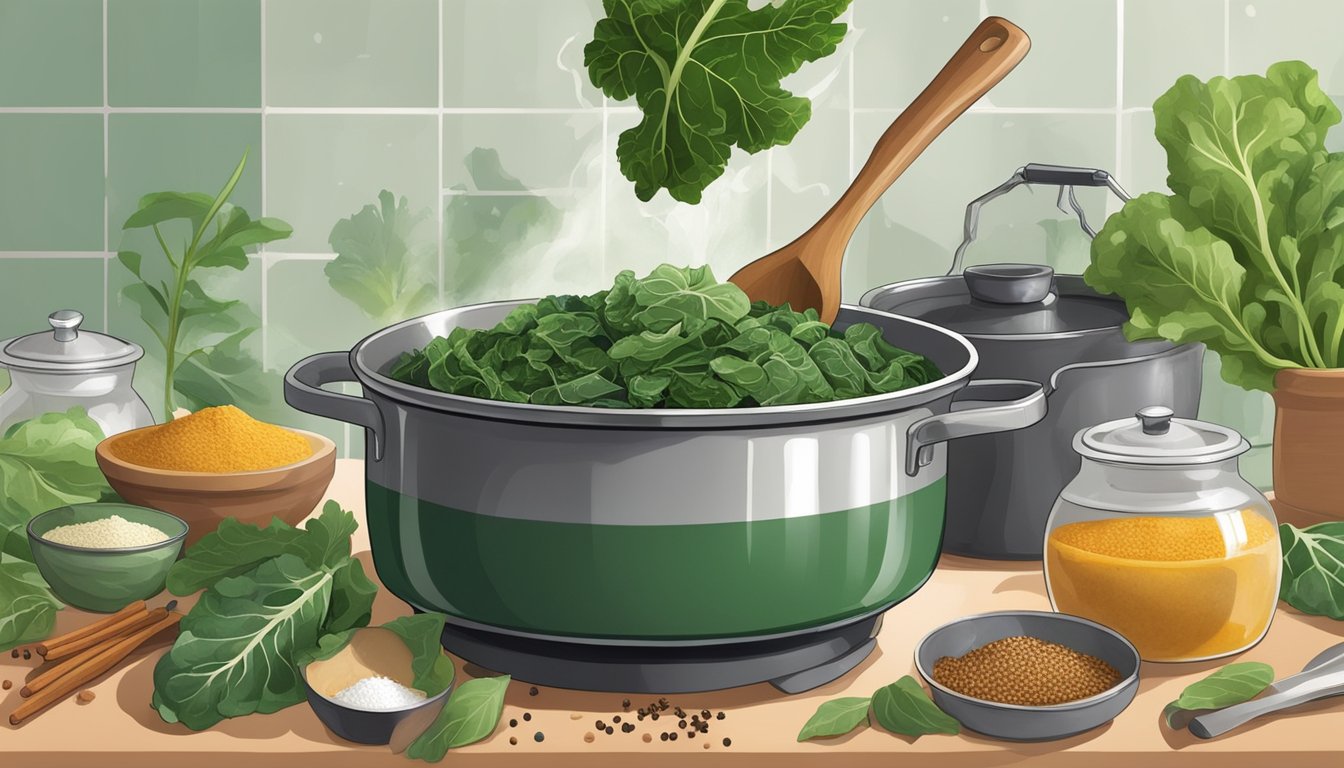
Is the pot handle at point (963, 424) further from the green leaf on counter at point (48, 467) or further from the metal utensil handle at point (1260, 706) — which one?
the green leaf on counter at point (48, 467)

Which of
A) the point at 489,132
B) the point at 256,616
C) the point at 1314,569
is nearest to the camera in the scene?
the point at 256,616

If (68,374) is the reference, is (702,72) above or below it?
above

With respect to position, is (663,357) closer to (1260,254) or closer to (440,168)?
(1260,254)

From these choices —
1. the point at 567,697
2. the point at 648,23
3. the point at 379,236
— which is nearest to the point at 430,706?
the point at 567,697

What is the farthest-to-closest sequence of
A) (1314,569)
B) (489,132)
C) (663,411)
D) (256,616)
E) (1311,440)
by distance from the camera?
(489,132)
(1311,440)
(1314,569)
(256,616)
(663,411)

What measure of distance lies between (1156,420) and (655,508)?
39 centimetres

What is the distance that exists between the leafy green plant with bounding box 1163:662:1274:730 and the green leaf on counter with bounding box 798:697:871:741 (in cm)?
20

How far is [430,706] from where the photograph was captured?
0.83m

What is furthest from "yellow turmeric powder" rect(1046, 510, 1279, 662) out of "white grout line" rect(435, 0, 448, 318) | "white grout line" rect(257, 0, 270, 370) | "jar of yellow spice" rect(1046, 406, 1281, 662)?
"white grout line" rect(257, 0, 270, 370)

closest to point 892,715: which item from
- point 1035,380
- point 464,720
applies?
point 464,720

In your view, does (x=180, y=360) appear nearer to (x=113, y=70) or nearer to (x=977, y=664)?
(x=113, y=70)

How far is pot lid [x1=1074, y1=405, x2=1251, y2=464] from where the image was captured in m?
0.94

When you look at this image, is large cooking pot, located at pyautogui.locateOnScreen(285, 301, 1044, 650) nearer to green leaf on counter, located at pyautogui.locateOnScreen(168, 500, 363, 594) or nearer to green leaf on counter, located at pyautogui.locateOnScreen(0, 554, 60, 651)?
green leaf on counter, located at pyautogui.locateOnScreen(168, 500, 363, 594)

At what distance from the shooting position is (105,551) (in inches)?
38.4
